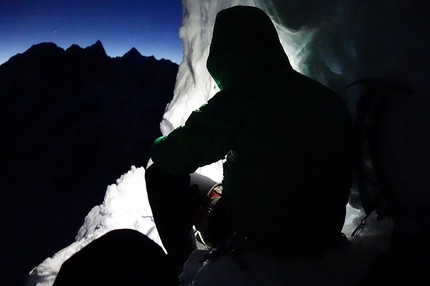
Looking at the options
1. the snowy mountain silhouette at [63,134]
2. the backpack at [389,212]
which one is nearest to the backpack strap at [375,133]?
the backpack at [389,212]

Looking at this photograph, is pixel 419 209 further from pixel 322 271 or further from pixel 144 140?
pixel 144 140

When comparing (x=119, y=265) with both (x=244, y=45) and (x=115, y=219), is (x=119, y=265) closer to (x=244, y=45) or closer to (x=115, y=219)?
(x=244, y=45)

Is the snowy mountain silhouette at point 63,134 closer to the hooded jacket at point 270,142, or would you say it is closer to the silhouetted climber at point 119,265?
the silhouetted climber at point 119,265

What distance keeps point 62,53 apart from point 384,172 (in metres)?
33.3

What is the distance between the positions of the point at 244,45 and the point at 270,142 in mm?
445

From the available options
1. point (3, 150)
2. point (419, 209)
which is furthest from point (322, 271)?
point (3, 150)

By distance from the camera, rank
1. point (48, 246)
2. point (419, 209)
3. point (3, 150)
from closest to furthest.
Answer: point (419, 209), point (48, 246), point (3, 150)

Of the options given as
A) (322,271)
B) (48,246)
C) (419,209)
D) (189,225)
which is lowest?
(48,246)

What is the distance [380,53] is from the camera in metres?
1.03

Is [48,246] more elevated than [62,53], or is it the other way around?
[62,53]

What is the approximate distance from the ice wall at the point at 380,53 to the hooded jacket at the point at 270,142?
220 mm

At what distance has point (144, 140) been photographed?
83.6 ft

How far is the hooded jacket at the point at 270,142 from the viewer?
2.76 feet

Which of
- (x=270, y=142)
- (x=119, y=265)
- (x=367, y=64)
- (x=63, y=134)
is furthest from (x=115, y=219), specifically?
(x=63, y=134)
